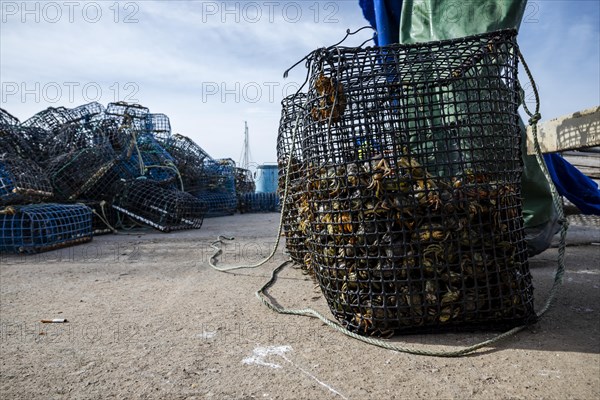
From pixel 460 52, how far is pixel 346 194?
2.81 ft

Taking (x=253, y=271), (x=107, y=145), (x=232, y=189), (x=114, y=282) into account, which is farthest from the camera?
(x=232, y=189)

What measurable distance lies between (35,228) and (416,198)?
4218 mm

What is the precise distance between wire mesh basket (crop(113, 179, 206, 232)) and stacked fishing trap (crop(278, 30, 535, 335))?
5.15 meters

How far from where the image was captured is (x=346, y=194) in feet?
6.21

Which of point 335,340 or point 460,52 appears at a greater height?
point 460,52

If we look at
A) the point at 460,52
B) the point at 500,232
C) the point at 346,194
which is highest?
the point at 460,52

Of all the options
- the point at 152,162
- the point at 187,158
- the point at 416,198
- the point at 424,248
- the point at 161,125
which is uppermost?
the point at 161,125

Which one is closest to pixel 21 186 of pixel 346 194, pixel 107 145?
pixel 107 145

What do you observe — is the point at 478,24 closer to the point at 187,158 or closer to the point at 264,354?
the point at 264,354

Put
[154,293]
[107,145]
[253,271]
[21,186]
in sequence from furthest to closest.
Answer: [107,145] → [21,186] → [253,271] → [154,293]

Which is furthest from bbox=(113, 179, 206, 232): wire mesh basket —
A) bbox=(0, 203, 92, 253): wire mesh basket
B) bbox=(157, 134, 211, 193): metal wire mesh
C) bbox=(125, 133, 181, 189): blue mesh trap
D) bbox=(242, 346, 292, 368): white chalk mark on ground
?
bbox=(242, 346, 292, 368): white chalk mark on ground

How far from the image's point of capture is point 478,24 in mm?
2963

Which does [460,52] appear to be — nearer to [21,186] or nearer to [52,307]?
[52,307]

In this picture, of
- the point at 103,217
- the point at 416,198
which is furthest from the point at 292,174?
the point at 103,217
